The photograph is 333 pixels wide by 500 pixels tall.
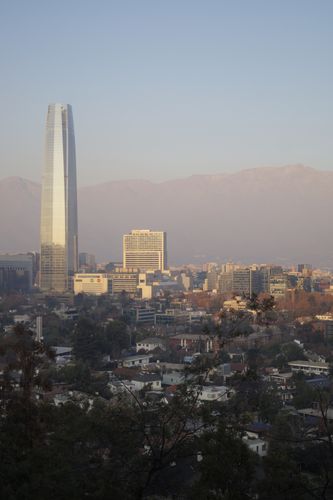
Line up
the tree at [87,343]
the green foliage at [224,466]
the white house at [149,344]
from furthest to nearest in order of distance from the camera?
1. the white house at [149,344]
2. the tree at [87,343]
3. the green foliage at [224,466]

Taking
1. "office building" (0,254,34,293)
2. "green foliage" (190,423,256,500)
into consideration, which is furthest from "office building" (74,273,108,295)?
"green foliage" (190,423,256,500)

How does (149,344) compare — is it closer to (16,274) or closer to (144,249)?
(16,274)

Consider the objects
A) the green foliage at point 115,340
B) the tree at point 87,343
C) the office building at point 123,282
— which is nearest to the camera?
the tree at point 87,343

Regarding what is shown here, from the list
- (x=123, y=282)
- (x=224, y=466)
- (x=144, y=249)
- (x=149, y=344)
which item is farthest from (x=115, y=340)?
(x=144, y=249)

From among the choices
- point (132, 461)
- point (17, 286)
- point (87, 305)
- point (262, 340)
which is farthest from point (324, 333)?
point (17, 286)

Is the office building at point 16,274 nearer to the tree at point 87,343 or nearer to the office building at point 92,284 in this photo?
the office building at point 92,284

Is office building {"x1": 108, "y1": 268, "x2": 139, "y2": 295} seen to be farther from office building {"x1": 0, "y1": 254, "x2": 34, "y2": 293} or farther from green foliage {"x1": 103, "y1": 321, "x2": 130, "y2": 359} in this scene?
green foliage {"x1": 103, "y1": 321, "x2": 130, "y2": 359}

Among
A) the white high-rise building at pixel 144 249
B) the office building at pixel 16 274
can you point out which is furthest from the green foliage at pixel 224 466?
the white high-rise building at pixel 144 249
